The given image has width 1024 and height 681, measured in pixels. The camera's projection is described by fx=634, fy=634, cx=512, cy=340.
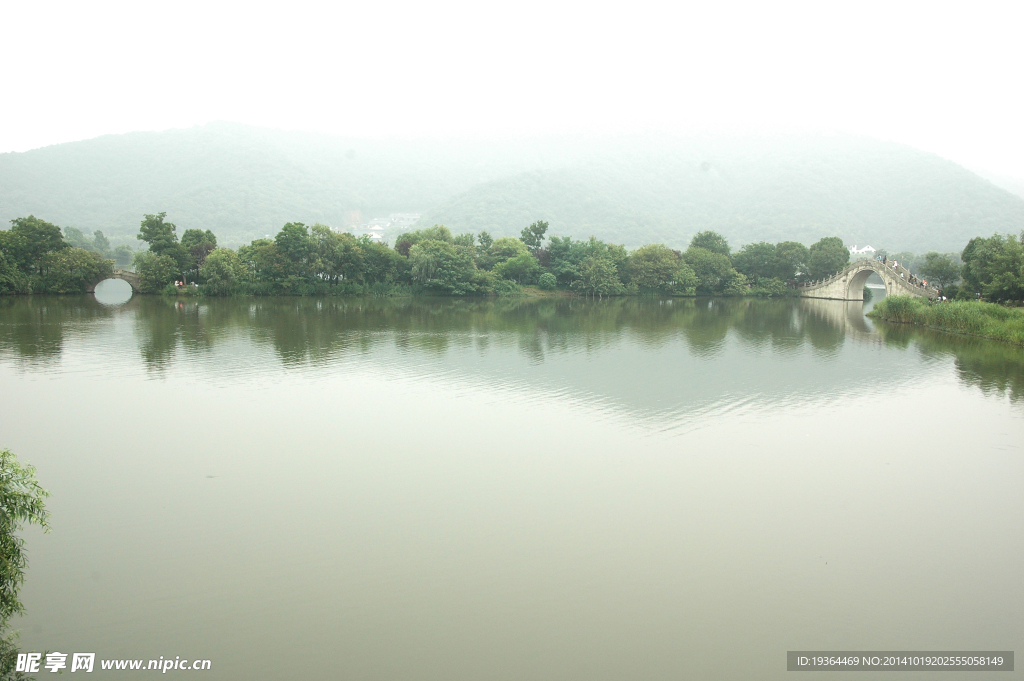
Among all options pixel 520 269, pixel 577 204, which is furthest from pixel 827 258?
pixel 577 204

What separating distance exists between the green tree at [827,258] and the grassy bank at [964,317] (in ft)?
102

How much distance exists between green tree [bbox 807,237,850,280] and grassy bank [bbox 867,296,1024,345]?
3117 centimetres

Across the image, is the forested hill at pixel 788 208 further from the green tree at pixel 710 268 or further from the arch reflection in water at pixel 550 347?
the arch reflection in water at pixel 550 347

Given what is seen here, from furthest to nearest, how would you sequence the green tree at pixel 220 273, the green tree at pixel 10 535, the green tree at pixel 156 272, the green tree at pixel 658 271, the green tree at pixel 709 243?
the green tree at pixel 709 243 → the green tree at pixel 658 271 → the green tree at pixel 156 272 → the green tree at pixel 220 273 → the green tree at pixel 10 535

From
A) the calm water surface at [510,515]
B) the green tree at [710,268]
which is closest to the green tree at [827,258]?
the green tree at [710,268]

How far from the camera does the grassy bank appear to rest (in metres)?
28.2

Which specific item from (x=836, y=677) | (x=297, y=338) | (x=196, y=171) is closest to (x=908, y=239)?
(x=297, y=338)

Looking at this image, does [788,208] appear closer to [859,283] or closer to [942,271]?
[859,283]

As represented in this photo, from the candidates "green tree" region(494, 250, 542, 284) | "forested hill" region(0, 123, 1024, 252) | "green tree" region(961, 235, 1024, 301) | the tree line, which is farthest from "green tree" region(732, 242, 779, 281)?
"forested hill" region(0, 123, 1024, 252)

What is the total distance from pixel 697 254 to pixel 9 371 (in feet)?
206

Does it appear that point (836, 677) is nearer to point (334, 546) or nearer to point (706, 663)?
point (706, 663)

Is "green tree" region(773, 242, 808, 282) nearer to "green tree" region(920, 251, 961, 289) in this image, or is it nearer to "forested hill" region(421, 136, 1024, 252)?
"green tree" region(920, 251, 961, 289)

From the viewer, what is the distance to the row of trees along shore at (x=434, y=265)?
50.5 meters

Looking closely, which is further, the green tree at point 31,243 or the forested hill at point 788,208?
the forested hill at point 788,208
